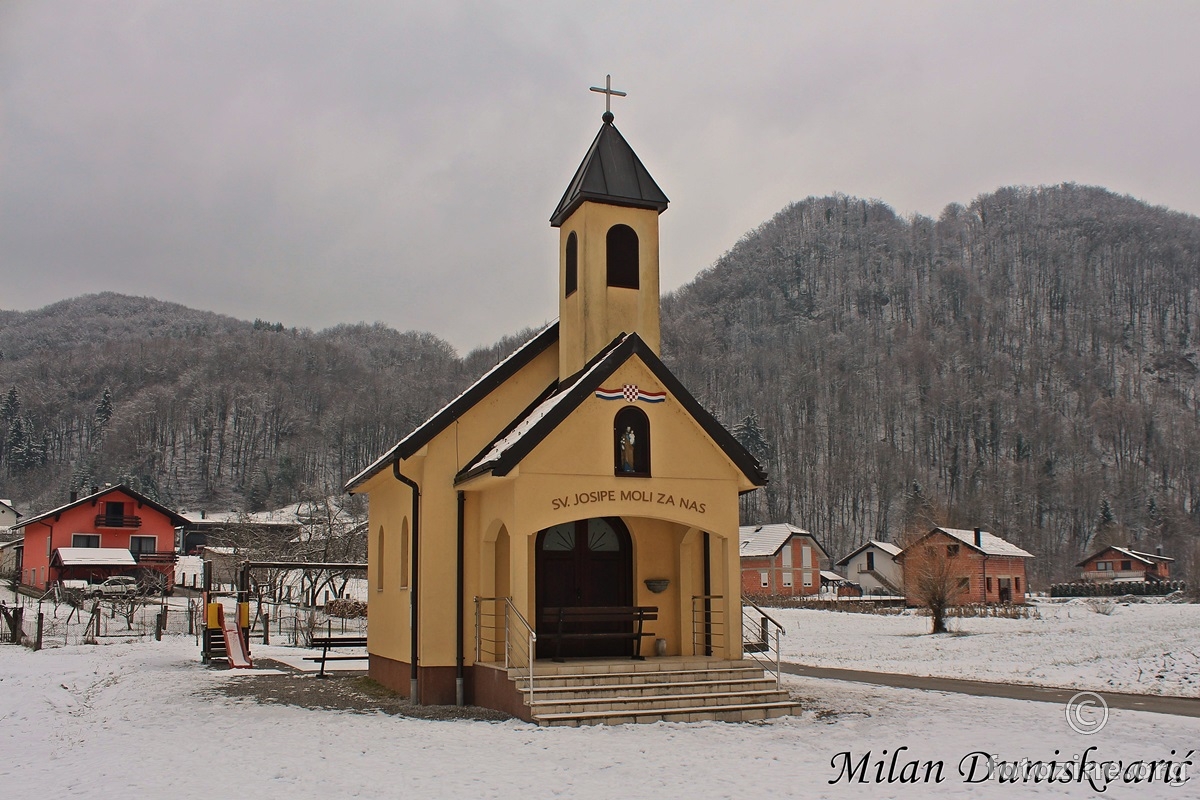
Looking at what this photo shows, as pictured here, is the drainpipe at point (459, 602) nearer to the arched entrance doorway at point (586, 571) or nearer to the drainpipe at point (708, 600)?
the arched entrance doorway at point (586, 571)

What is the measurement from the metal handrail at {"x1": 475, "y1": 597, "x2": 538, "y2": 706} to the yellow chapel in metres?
0.06

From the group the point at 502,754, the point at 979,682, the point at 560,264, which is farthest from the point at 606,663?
the point at 979,682

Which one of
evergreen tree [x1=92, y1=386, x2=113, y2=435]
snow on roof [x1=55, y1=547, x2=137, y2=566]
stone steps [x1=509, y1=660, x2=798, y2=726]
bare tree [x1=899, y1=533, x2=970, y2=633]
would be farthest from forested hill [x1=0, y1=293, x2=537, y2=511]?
stone steps [x1=509, y1=660, x2=798, y2=726]

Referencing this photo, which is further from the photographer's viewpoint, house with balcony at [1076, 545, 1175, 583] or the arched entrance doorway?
house with balcony at [1076, 545, 1175, 583]

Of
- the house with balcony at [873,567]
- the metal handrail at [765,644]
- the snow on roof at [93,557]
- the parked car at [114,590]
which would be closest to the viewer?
the metal handrail at [765,644]

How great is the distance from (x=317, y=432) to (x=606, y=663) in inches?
5194

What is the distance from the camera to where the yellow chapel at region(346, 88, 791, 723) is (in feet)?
52.3

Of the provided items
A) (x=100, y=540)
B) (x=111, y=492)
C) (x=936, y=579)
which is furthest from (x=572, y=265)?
(x=100, y=540)

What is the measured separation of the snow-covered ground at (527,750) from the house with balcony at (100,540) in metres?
41.6

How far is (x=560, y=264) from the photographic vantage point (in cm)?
1992

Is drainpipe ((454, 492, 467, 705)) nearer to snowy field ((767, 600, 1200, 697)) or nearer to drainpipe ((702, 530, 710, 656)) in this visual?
drainpipe ((702, 530, 710, 656))

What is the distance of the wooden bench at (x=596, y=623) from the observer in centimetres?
1565

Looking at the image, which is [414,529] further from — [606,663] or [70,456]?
[70,456]

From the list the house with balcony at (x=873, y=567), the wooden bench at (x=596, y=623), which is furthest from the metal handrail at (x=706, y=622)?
the house with balcony at (x=873, y=567)
